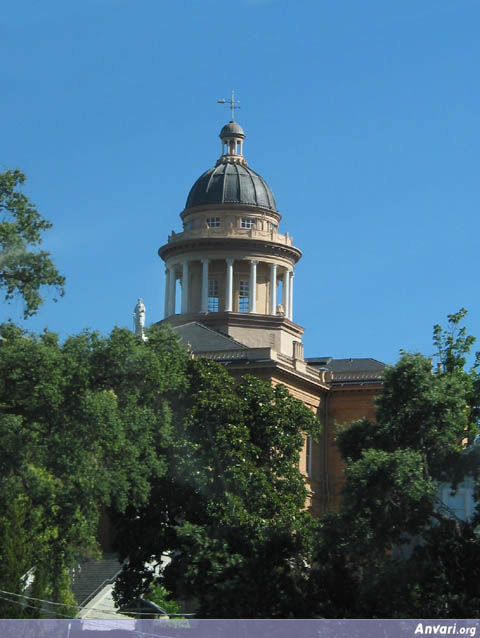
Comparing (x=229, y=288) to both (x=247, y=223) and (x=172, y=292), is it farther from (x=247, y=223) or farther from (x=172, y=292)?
(x=172, y=292)

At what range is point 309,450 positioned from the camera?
285 ft

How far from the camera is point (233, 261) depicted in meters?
101

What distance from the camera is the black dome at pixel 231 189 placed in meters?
102

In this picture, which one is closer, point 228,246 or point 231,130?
point 228,246

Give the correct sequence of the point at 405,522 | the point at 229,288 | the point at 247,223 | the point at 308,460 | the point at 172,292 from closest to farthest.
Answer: the point at 405,522, the point at 308,460, the point at 229,288, the point at 247,223, the point at 172,292

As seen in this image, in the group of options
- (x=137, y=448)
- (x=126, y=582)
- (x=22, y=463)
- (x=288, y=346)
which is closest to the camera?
(x=22, y=463)

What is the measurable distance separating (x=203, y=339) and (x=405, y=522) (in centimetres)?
4745

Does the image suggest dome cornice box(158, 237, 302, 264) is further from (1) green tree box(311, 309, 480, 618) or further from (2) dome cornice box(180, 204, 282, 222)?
(1) green tree box(311, 309, 480, 618)

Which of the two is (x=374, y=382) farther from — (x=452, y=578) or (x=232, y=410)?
(x=452, y=578)

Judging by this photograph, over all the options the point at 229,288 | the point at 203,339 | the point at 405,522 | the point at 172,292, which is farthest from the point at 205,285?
the point at 405,522

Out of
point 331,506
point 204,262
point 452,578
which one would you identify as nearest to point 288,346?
point 204,262

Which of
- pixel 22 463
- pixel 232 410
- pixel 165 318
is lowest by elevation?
pixel 22 463

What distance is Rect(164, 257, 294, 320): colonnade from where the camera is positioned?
329ft

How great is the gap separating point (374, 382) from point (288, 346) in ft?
38.4
